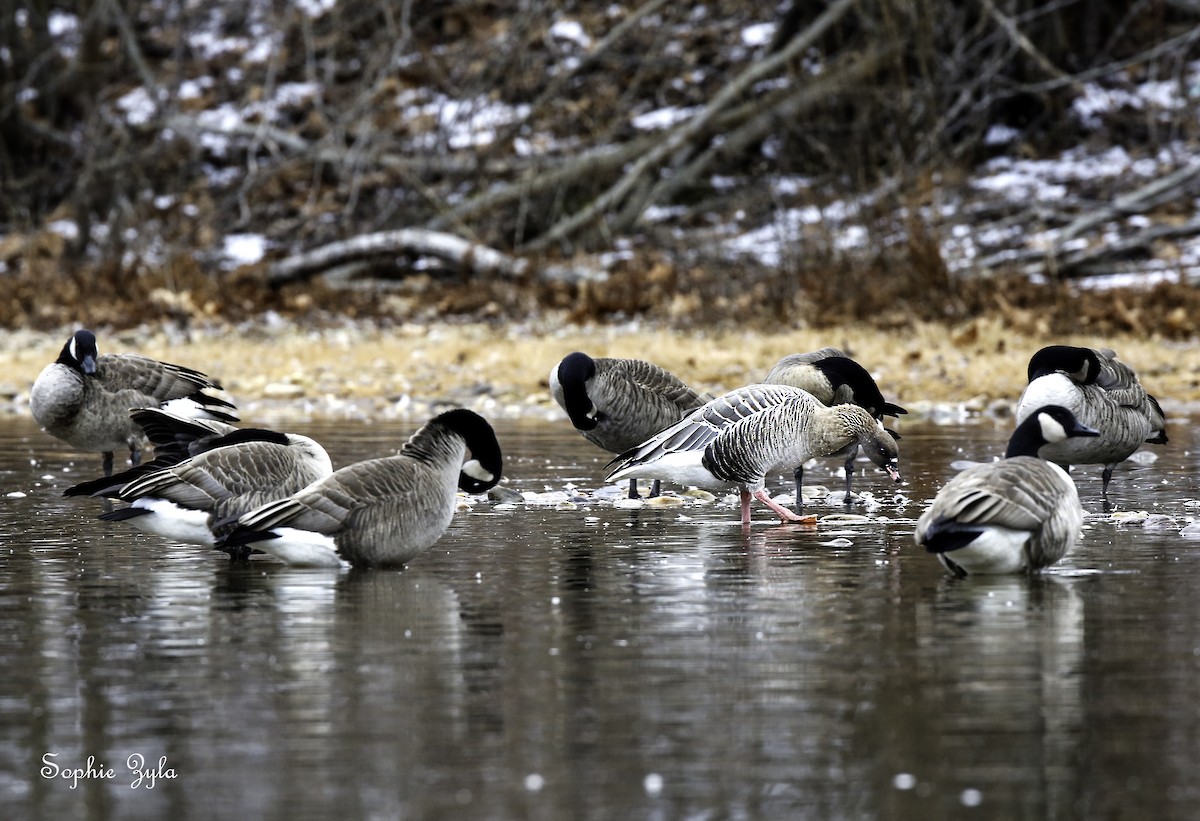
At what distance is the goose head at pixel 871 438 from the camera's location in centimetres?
997

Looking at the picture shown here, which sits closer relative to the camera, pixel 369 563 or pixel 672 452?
pixel 369 563

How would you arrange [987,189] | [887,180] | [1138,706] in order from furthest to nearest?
[987,189] < [887,180] < [1138,706]

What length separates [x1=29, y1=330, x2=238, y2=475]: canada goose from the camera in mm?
11750

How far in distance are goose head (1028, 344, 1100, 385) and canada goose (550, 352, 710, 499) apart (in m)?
2.41

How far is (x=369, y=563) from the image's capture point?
25.8 ft

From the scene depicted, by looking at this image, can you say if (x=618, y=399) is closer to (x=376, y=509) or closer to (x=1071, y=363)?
(x=1071, y=363)

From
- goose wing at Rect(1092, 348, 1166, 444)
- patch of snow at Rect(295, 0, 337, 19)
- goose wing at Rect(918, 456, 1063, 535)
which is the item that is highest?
patch of snow at Rect(295, 0, 337, 19)

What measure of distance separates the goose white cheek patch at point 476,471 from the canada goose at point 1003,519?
2.17 metres

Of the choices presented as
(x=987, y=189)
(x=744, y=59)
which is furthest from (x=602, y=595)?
(x=744, y=59)

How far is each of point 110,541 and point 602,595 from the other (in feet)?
10.6

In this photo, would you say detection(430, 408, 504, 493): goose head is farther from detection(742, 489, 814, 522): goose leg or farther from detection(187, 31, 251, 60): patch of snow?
detection(187, 31, 251, 60): patch of snow

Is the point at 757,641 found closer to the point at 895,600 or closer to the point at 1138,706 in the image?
the point at 895,600

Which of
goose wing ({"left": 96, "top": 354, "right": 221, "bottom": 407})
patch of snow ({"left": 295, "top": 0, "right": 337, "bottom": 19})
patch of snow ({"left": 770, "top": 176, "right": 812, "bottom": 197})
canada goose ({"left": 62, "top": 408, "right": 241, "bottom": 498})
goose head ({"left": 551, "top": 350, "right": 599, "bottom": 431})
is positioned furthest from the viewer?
patch of snow ({"left": 295, "top": 0, "right": 337, "bottom": 19})

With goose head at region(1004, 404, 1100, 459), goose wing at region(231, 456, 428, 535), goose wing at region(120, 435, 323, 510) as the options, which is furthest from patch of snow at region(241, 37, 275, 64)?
goose head at region(1004, 404, 1100, 459)
